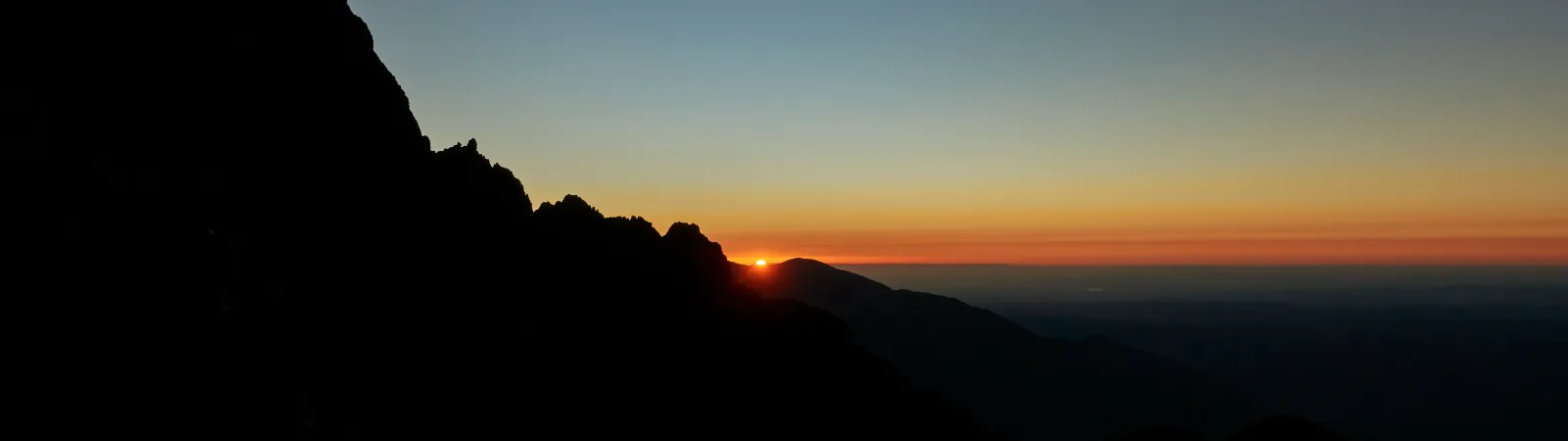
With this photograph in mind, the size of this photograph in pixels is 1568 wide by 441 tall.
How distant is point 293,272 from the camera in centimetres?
4066

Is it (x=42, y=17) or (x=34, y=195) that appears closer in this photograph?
(x=34, y=195)

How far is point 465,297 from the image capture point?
178ft

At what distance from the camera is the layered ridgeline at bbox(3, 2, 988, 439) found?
3050 centimetres

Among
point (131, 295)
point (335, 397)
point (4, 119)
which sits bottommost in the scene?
point (335, 397)

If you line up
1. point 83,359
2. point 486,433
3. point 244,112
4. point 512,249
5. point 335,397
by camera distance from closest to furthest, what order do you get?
point 83,359, point 335,397, point 244,112, point 486,433, point 512,249

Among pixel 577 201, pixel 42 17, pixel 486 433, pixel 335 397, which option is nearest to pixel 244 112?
pixel 42 17

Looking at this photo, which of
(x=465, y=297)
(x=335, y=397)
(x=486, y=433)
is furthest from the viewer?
(x=465, y=297)

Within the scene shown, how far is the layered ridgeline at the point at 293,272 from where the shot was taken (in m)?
30.5

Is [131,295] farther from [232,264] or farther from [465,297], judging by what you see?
[465,297]

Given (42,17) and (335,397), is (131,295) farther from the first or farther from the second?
(42,17)

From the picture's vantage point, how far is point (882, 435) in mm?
79625

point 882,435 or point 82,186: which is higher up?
point 82,186

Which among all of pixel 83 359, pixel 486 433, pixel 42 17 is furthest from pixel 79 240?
pixel 486 433

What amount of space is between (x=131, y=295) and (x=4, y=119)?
7.67 m
